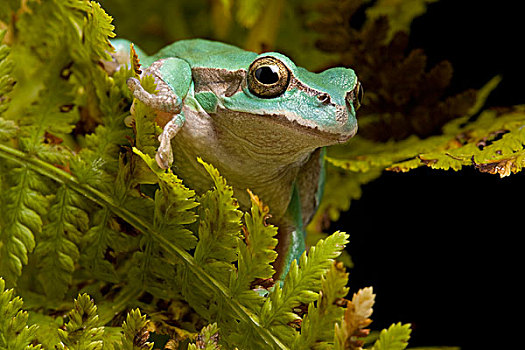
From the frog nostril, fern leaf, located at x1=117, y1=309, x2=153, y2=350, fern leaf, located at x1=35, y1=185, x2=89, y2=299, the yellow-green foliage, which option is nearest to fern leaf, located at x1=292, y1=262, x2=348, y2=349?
the yellow-green foliage

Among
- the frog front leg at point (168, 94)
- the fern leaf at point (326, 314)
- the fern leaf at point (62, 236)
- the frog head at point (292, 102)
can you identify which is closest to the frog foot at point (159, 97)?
the frog front leg at point (168, 94)

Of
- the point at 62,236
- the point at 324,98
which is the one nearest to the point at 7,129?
the point at 62,236

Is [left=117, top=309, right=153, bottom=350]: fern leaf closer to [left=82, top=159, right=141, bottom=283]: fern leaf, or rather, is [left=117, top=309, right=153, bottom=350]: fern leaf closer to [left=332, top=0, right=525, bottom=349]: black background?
[left=82, top=159, right=141, bottom=283]: fern leaf

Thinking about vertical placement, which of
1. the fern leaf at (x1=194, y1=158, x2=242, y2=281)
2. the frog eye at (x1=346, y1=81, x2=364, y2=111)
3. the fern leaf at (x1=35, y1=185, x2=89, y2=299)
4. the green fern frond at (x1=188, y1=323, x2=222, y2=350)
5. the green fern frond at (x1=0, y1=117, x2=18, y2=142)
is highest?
the frog eye at (x1=346, y1=81, x2=364, y2=111)

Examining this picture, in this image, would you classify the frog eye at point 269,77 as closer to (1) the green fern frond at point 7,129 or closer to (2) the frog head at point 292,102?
(2) the frog head at point 292,102

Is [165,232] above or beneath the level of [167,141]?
beneath

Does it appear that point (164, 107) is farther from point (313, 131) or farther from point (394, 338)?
point (394, 338)
